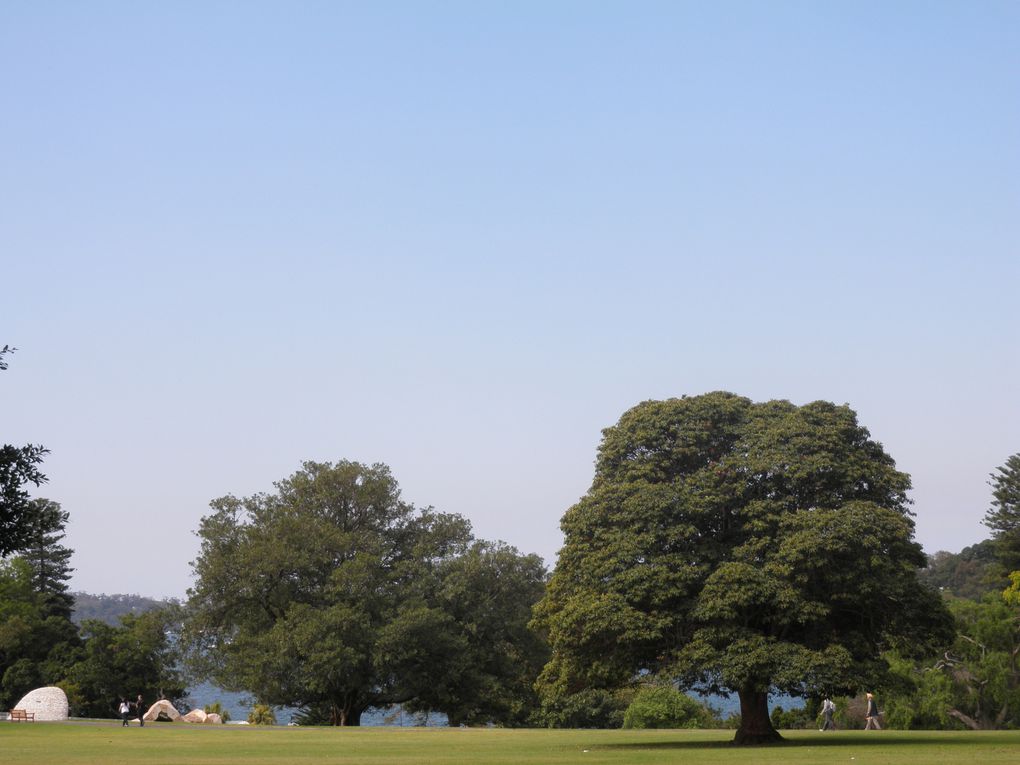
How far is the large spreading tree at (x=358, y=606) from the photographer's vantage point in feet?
177

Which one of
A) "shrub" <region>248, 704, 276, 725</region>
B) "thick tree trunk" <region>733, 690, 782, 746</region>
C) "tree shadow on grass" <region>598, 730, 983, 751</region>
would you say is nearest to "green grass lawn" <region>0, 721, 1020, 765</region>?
"tree shadow on grass" <region>598, 730, 983, 751</region>

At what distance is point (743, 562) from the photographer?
32.9m

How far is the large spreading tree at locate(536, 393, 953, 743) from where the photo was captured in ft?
106

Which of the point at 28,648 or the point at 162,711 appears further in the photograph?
the point at 28,648

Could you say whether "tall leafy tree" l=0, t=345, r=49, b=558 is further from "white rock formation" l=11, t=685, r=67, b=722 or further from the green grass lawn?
"white rock formation" l=11, t=685, r=67, b=722

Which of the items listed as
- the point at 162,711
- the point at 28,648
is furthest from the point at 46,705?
the point at 28,648

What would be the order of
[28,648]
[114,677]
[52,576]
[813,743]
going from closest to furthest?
[813,743] < [114,677] < [28,648] < [52,576]

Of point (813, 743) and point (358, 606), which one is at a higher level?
point (358, 606)

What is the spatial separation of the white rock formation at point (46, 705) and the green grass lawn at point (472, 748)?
1481 centimetres

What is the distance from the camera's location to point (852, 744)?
1266 inches

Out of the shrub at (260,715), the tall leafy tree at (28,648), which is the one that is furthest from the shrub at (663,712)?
the tall leafy tree at (28,648)

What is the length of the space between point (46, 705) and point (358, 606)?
56.0ft

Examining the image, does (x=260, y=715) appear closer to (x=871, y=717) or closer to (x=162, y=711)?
(x=162, y=711)

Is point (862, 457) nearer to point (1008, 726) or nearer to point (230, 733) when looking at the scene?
point (230, 733)
